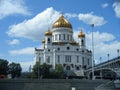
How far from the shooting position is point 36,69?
126312 mm

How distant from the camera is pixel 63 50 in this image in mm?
159625

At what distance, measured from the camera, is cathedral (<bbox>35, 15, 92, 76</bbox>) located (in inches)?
6260

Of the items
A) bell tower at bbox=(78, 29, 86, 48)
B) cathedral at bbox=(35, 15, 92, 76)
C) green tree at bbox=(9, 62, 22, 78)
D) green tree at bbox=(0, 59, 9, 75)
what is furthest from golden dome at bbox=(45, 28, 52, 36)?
green tree at bbox=(0, 59, 9, 75)

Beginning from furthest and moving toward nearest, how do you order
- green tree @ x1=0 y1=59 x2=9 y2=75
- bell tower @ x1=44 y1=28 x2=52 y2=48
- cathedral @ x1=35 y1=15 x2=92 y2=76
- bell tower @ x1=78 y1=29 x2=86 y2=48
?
bell tower @ x1=78 y1=29 x2=86 y2=48
cathedral @ x1=35 y1=15 x2=92 y2=76
bell tower @ x1=44 y1=28 x2=52 y2=48
green tree @ x1=0 y1=59 x2=9 y2=75

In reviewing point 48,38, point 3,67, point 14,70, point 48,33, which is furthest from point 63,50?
point 3,67

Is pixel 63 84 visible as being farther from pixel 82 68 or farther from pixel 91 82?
pixel 82 68

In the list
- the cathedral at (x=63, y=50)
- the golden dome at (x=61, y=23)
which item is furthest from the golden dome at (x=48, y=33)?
the golden dome at (x=61, y=23)

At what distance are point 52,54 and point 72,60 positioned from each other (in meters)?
8.90

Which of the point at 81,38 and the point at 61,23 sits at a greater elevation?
the point at 61,23

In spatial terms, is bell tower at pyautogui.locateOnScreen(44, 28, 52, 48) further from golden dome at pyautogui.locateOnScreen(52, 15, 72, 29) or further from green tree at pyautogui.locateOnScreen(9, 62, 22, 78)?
green tree at pyautogui.locateOnScreen(9, 62, 22, 78)

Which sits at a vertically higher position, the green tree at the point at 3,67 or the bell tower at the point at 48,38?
the bell tower at the point at 48,38

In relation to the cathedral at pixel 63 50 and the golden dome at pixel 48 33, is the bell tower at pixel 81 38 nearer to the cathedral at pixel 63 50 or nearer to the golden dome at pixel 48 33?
the cathedral at pixel 63 50

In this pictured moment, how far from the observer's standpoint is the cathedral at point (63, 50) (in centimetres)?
15900

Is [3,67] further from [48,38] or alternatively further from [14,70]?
[48,38]
